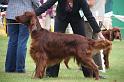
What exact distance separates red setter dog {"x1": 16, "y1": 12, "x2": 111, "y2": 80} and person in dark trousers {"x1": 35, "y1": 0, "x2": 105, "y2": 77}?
1.26 ft

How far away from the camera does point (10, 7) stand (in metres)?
9.64

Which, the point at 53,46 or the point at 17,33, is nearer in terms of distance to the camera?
the point at 53,46

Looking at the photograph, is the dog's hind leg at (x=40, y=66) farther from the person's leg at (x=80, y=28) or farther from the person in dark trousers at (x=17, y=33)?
the person in dark trousers at (x=17, y=33)

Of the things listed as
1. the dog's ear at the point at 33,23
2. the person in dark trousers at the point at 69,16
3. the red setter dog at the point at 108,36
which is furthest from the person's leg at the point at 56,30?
the red setter dog at the point at 108,36

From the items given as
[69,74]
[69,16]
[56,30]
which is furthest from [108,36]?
[69,16]

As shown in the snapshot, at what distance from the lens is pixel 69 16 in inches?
356

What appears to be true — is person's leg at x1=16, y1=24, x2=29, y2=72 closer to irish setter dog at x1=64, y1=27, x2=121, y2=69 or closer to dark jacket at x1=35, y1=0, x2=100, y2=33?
dark jacket at x1=35, y1=0, x2=100, y2=33

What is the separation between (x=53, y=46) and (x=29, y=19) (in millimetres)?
610

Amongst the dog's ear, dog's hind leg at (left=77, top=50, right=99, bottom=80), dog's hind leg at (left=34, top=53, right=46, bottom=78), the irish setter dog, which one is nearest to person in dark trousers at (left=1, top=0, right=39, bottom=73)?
the dog's ear

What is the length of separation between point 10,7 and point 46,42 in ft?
4.43

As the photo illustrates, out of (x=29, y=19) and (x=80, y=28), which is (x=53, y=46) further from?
(x=80, y=28)

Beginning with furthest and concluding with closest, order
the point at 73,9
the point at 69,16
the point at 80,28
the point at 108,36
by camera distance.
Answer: the point at 108,36 < the point at 80,28 < the point at 69,16 < the point at 73,9

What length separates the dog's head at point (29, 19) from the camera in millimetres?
8727

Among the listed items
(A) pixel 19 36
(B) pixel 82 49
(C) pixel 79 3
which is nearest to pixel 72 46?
(B) pixel 82 49
